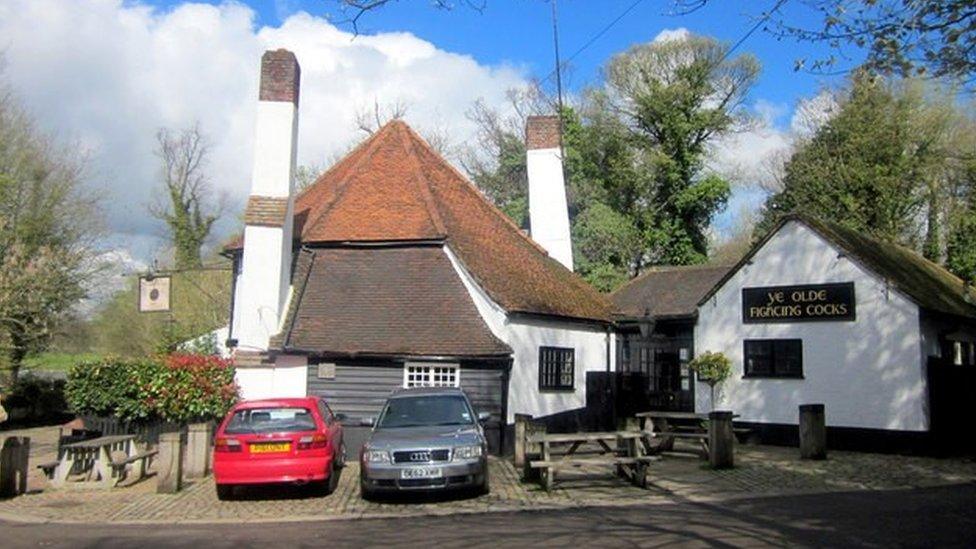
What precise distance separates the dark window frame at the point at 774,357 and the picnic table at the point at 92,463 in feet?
48.3

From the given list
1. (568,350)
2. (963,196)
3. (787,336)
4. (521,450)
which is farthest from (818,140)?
(521,450)

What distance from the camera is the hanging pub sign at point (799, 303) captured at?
71.4 feet

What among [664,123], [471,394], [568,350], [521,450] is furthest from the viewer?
[664,123]

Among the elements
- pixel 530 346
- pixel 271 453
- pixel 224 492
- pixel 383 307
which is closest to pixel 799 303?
pixel 530 346

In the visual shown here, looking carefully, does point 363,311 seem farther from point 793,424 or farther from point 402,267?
point 793,424

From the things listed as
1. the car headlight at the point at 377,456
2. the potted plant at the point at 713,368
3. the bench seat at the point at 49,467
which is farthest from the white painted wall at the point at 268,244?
the potted plant at the point at 713,368

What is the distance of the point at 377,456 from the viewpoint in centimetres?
1347

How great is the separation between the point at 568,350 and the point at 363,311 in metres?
5.48

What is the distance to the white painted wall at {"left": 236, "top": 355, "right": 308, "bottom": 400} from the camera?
20.4 metres

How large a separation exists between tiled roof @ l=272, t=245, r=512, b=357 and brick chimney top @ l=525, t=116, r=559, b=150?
27.5 ft

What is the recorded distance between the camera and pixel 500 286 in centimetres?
2133

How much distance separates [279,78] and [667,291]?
15.3m

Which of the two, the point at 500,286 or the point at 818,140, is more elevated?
the point at 818,140

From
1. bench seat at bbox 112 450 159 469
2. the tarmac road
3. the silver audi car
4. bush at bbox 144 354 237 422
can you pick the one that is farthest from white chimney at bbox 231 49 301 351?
the tarmac road
